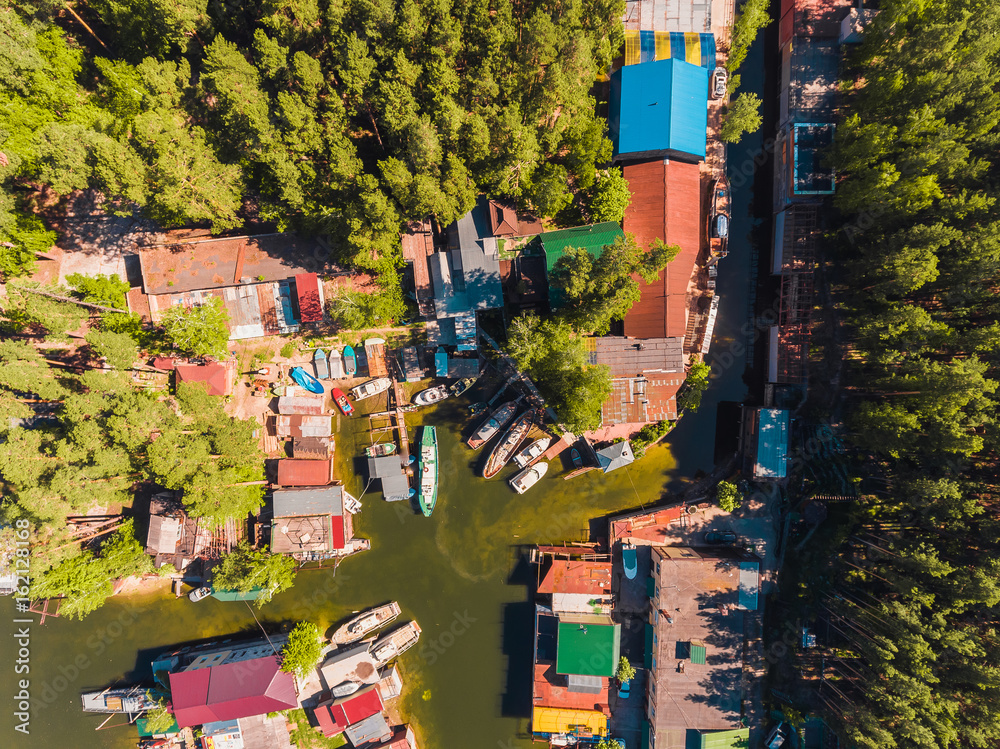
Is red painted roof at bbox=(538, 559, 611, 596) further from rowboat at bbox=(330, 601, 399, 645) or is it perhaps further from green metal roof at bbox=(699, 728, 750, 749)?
rowboat at bbox=(330, 601, 399, 645)

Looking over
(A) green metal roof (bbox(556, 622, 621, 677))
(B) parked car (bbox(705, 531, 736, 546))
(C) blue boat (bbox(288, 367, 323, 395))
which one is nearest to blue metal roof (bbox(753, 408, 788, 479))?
(B) parked car (bbox(705, 531, 736, 546))

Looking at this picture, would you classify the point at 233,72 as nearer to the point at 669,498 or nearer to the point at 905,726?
the point at 669,498

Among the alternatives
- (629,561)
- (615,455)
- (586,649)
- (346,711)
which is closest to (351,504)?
(346,711)

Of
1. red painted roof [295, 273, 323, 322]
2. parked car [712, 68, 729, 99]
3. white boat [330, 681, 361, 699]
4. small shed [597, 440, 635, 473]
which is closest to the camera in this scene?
red painted roof [295, 273, 323, 322]

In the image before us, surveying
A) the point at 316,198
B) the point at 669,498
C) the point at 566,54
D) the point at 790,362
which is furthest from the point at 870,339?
the point at 316,198

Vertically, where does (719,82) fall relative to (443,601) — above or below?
above

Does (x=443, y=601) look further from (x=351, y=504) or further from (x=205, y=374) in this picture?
(x=205, y=374)
